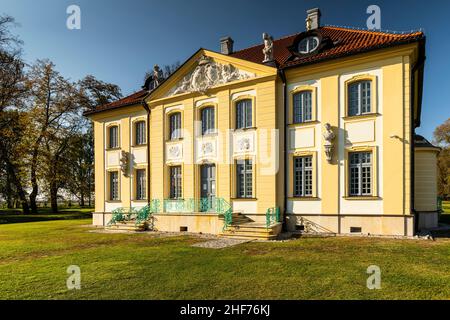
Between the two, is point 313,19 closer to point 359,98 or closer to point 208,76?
point 208,76

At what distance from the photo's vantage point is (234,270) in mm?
8148

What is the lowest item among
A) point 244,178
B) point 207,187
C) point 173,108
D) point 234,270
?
point 234,270

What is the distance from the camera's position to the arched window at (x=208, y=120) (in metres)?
18.1

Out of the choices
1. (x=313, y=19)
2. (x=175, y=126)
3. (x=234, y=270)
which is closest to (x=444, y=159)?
(x=313, y=19)

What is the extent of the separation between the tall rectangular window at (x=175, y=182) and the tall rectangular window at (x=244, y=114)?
4.65 m

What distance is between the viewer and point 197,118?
60.5 ft

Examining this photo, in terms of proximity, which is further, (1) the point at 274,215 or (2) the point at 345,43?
(2) the point at 345,43

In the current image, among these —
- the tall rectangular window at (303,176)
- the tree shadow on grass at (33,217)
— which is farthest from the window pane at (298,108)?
the tree shadow on grass at (33,217)

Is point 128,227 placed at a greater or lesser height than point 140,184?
lesser

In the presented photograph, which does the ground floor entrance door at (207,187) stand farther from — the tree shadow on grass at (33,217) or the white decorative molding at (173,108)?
the tree shadow on grass at (33,217)

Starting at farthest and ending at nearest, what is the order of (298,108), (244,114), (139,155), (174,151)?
(139,155), (174,151), (244,114), (298,108)

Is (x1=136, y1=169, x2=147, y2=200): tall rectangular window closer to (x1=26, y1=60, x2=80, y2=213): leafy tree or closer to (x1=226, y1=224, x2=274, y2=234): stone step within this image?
(x1=226, y1=224, x2=274, y2=234): stone step

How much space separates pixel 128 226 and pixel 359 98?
1319 centimetres
